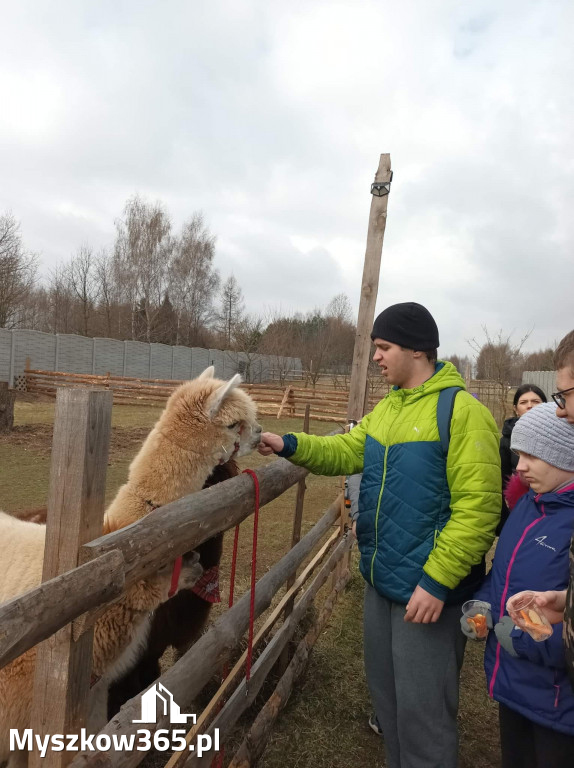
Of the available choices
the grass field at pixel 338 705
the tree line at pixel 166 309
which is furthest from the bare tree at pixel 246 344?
the grass field at pixel 338 705

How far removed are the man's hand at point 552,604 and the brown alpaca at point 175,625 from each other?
1.48m

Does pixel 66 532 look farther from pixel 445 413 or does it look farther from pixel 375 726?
pixel 375 726

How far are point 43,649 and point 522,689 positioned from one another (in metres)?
1.43

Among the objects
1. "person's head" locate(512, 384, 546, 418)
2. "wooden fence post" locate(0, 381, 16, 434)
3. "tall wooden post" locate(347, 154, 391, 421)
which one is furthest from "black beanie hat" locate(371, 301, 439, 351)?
"wooden fence post" locate(0, 381, 16, 434)

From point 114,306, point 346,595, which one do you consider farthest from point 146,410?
point 114,306

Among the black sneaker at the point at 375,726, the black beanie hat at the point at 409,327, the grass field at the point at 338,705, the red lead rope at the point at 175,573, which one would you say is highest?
the black beanie hat at the point at 409,327

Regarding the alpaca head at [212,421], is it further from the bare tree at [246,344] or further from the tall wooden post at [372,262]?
the bare tree at [246,344]

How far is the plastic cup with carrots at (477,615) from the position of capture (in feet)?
5.41

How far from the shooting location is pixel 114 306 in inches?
1575

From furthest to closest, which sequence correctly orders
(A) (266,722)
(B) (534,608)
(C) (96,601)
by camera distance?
(A) (266,722) < (B) (534,608) < (C) (96,601)

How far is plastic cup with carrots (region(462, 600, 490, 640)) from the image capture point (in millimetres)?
1647

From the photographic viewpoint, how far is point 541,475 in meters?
1.61

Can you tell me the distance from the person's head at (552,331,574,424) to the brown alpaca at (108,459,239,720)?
61.5 inches

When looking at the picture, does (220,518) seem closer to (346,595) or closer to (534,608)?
(534,608)
